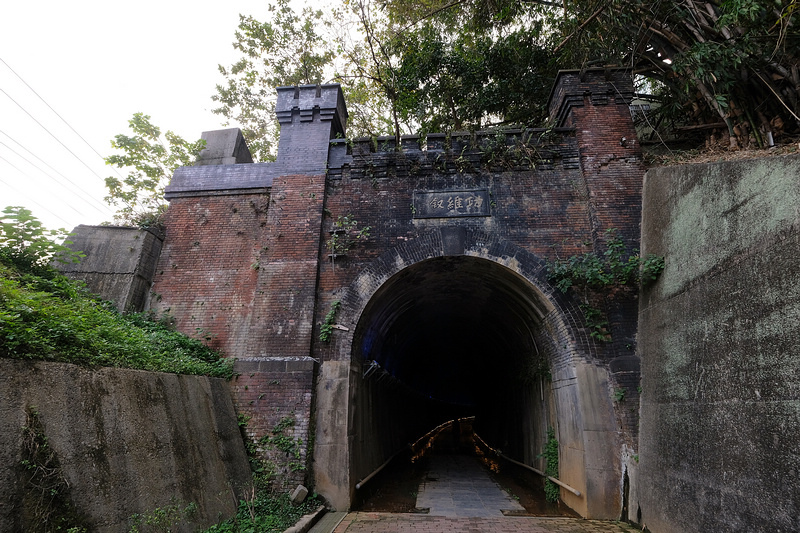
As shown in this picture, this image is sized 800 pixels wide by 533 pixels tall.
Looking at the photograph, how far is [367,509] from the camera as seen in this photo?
7750mm

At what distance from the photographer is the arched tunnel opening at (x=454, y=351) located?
842 centimetres

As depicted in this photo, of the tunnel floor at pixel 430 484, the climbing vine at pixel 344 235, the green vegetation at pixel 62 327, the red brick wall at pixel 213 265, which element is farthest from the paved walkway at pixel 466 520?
the climbing vine at pixel 344 235

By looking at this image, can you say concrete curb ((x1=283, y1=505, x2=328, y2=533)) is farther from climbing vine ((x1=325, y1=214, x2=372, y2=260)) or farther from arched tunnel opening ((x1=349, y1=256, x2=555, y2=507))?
climbing vine ((x1=325, y1=214, x2=372, y2=260))

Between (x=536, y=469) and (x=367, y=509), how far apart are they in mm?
4253

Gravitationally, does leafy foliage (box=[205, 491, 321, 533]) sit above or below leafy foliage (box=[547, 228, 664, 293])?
below

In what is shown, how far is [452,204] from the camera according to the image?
8375 millimetres

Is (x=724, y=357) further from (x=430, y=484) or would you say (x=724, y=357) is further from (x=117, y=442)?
(x=430, y=484)

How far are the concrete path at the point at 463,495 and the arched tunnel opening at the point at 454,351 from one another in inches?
50.0

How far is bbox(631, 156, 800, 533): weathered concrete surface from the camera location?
154 inches

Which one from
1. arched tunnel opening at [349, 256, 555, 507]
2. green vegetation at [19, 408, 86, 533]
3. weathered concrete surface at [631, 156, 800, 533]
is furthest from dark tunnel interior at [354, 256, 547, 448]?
green vegetation at [19, 408, 86, 533]

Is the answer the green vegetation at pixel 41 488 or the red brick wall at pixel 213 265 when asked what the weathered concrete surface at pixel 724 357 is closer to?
the green vegetation at pixel 41 488

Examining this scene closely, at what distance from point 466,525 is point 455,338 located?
30.7ft

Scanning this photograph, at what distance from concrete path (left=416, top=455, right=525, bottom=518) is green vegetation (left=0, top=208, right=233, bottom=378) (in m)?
4.90

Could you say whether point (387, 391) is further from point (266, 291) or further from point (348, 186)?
point (348, 186)
